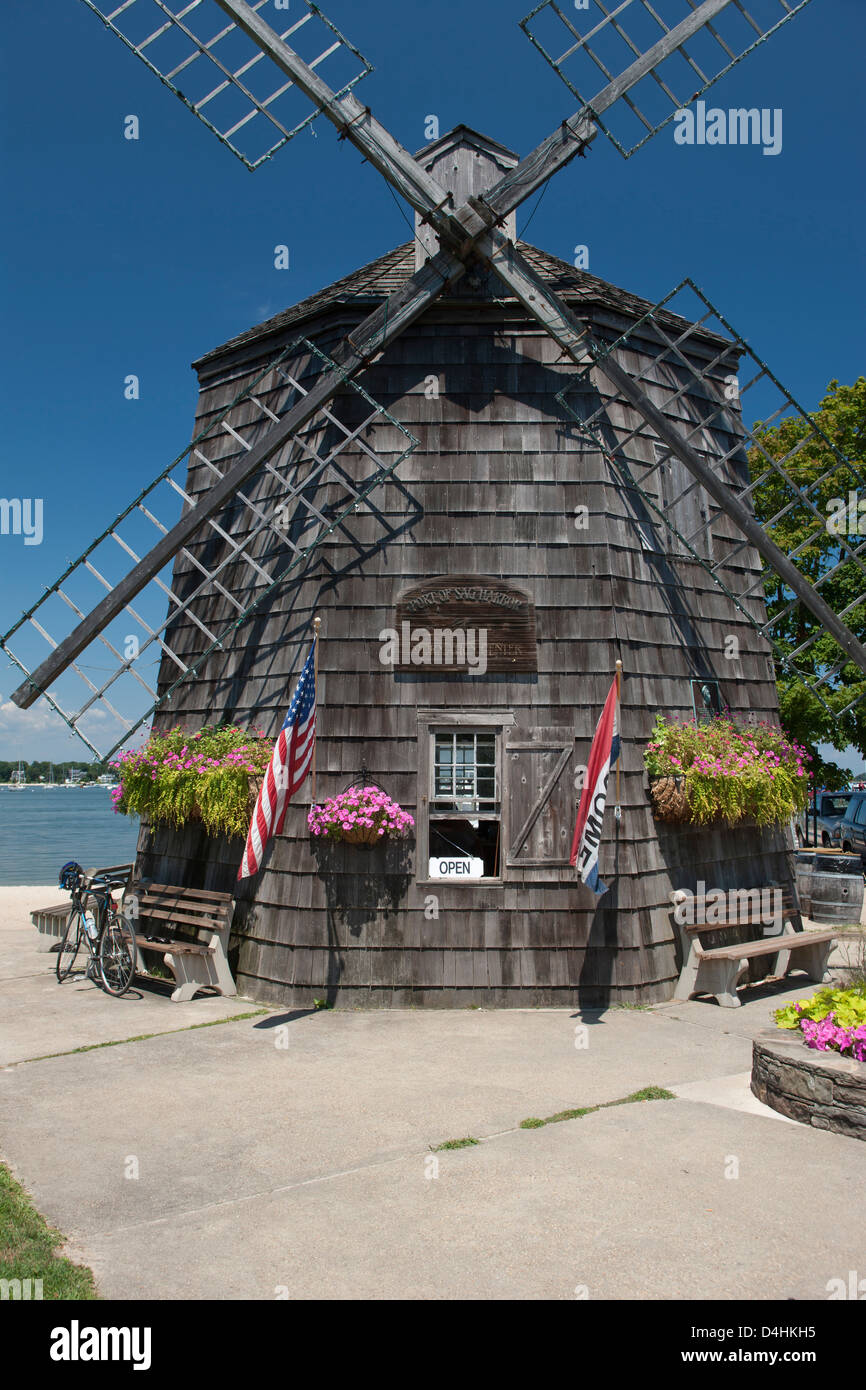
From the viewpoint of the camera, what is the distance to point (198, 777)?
986 centimetres

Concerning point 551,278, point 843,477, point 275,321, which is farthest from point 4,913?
point 843,477

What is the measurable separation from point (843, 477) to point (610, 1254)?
67.0 feet

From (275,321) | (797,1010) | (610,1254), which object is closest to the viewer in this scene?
(610,1254)

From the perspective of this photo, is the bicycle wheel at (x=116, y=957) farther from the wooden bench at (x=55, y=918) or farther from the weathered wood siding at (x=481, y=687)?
the wooden bench at (x=55, y=918)

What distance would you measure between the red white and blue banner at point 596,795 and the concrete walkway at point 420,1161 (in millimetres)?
1456

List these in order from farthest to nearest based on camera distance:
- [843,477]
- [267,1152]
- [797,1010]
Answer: [843,477]
[797,1010]
[267,1152]

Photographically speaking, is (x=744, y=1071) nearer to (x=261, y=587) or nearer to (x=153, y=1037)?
(x=153, y=1037)

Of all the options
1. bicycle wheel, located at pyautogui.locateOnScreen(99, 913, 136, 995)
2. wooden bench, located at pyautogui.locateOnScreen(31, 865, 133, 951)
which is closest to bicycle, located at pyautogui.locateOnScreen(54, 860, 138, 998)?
bicycle wheel, located at pyautogui.locateOnScreen(99, 913, 136, 995)

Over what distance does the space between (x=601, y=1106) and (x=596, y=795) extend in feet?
9.73

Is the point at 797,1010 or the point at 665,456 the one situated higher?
the point at 665,456

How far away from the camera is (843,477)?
69.4 ft

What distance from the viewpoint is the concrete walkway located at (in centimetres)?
414

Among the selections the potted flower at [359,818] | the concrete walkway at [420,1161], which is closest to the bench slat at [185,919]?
the concrete walkway at [420,1161]

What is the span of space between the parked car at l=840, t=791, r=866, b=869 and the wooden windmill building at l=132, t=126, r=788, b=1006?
53.1 ft
